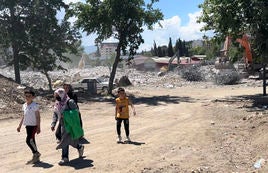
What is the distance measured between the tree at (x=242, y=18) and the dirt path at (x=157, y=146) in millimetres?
5517

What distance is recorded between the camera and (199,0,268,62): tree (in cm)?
Result: 2267

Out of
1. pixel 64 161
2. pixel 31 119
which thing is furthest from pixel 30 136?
pixel 64 161

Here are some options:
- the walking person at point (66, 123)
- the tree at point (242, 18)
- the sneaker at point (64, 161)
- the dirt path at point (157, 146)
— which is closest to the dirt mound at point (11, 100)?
the dirt path at point (157, 146)

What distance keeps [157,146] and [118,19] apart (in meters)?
20.4

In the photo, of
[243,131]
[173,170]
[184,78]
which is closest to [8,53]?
[184,78]

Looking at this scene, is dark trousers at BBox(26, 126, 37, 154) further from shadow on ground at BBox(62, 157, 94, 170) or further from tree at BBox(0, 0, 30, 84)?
tree at BBox(0, 0, 30, 84)

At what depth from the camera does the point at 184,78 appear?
1838 inches

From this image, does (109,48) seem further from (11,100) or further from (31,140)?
(31,140)

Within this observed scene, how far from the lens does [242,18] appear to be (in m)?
23.5

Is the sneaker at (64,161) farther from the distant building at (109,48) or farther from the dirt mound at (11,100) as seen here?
the distant building at (109,48)

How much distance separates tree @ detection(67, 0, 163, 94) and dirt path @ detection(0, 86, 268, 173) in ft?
41.3

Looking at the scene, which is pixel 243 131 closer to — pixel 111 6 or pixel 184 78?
pixel 111 6

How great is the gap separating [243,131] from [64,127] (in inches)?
256

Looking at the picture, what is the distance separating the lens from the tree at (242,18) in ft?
74.4
